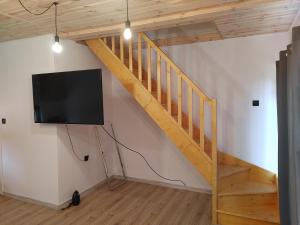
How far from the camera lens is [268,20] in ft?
8.75

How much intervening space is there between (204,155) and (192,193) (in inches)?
47.4

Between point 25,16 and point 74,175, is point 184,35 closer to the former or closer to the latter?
point 25,16

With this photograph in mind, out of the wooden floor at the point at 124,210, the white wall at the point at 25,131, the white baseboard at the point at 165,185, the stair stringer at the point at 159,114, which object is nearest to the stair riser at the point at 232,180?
the stair stringer at the point at 159,114

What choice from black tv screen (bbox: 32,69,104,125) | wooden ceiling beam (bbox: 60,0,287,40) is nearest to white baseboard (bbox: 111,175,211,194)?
black tv screen (bbox: 32,69,104,125)

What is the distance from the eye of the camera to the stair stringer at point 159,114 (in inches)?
113

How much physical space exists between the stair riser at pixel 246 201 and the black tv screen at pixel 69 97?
1827mm

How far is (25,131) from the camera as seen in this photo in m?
3.44

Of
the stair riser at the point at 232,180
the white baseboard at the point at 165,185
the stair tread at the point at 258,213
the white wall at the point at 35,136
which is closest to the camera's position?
the stair tread at the point at 258,213

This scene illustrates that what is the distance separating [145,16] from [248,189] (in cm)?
253

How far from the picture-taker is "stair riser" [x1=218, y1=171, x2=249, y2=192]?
119 inches

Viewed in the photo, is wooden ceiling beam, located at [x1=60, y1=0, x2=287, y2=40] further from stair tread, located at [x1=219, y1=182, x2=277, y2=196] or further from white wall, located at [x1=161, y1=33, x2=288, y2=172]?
stair tread, located at [x1=219, y1=182, x2=277, y2=196]

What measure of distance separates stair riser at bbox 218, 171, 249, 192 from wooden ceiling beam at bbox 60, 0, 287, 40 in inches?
82.3

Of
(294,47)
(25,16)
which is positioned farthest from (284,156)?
(25,16)

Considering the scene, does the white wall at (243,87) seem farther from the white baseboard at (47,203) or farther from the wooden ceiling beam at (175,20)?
the white baseboard at (47,203)
